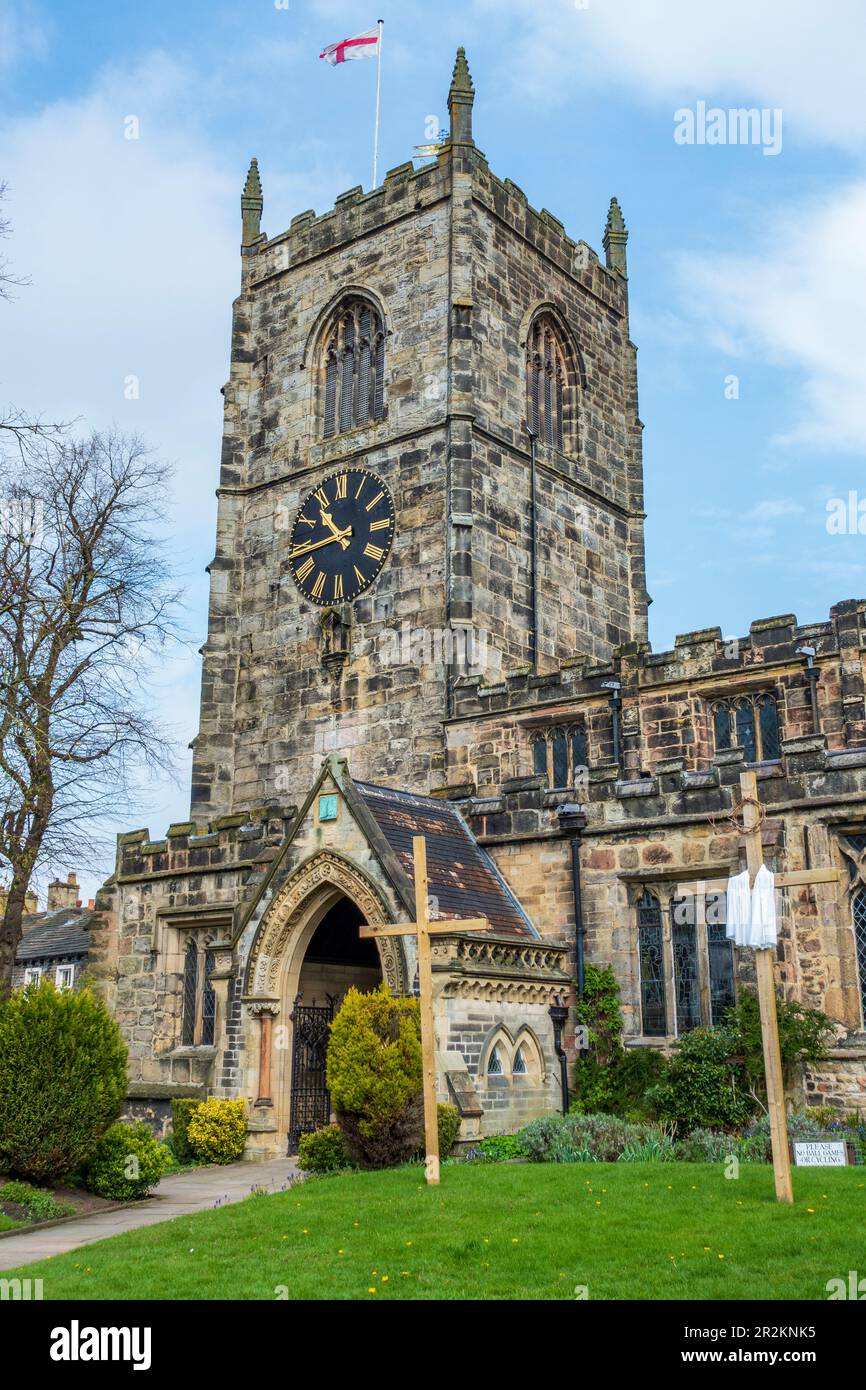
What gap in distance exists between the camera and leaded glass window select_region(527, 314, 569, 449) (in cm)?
3394

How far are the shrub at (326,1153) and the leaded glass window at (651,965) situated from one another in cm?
537

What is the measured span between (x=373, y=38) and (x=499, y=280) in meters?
7.37

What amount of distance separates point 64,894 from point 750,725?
35.1 m

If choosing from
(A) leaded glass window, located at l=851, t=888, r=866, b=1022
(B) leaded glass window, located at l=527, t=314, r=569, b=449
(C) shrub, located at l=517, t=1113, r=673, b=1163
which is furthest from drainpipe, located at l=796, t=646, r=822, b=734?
(B) leaded glass window, located at l=527, t=314, r=569, b=449

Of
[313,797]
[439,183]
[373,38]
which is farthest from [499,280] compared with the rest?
[313,797]

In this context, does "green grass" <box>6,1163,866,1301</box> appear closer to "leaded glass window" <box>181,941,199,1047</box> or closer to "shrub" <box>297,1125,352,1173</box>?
"shrub" <box>297,1125,352,1173</box>

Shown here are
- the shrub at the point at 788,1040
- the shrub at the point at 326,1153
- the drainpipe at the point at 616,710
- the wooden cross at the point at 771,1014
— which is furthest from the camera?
the drainpipe at the point at 616,710

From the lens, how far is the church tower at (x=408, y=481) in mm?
30125

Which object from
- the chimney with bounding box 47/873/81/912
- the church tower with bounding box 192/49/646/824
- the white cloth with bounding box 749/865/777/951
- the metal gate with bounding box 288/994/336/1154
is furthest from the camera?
the chimney with bounding box 47/873/81/912

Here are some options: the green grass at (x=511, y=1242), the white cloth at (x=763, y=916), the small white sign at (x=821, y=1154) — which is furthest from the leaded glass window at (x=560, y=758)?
the white cloth at (x=763, y=916)

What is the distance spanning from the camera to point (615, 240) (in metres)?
39.3

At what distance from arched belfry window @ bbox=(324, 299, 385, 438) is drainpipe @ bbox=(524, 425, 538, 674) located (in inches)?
152

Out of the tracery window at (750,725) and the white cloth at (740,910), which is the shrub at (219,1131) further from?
the tracery window at (750,725)

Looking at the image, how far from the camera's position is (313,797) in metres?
19.9
